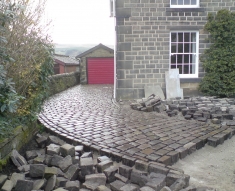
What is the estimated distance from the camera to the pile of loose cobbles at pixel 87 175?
339 centimetres

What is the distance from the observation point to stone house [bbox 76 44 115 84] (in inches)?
962

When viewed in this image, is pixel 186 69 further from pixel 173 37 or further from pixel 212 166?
pixel 212 166

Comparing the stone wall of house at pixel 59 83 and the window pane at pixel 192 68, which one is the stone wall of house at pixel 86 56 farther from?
the window pane at pixel 192 68

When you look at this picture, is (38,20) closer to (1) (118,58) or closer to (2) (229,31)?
(1) (118,58)

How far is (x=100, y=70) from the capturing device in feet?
80.7

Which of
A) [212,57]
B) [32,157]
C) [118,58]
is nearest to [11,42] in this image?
[32,157]

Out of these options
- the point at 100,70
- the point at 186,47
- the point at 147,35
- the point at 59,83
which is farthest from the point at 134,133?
the point at 100,70

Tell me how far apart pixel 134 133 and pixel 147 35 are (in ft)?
20.8

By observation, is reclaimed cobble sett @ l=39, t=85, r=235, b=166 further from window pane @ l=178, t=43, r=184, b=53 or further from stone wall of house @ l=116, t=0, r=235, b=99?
window pane @ l=178, t=43, r=184, b=53

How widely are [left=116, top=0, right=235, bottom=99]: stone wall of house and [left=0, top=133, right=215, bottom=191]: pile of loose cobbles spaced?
23.0 ft

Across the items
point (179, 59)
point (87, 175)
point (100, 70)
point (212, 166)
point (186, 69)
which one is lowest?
point (212, 166)

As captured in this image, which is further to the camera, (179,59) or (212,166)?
(179,59)

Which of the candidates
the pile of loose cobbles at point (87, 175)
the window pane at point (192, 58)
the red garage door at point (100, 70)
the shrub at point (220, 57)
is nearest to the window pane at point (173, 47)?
the window pane at point (192, 58)

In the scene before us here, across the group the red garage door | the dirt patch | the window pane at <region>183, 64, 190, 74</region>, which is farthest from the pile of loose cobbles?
the red garage door
